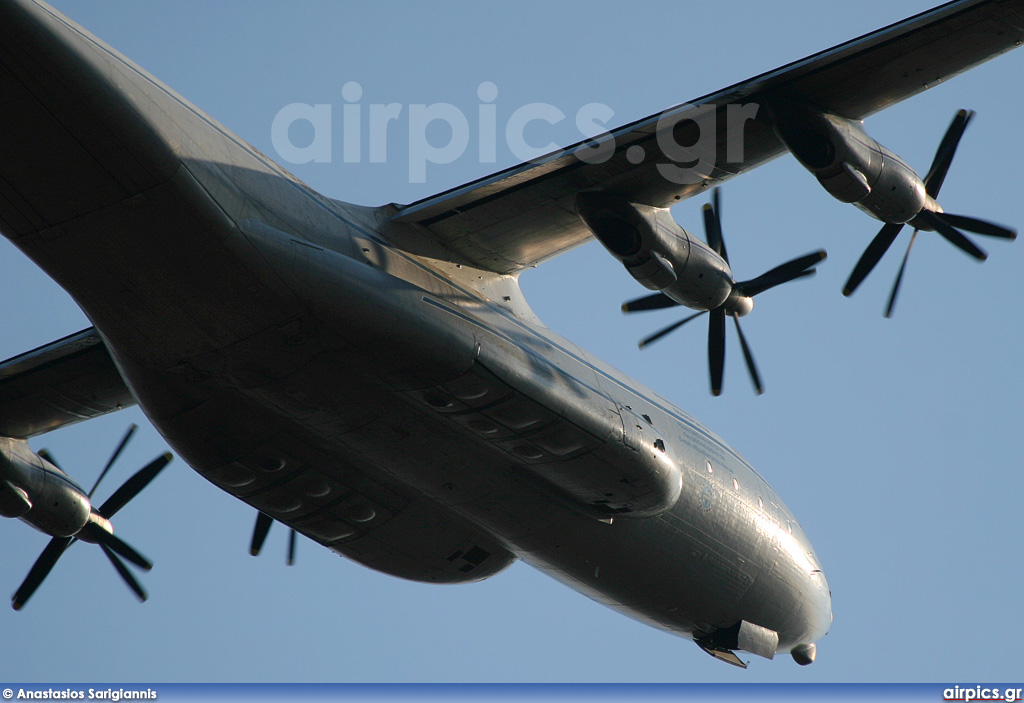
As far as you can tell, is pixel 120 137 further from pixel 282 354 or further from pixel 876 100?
pixel 876 100

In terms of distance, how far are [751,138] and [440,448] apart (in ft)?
16.3

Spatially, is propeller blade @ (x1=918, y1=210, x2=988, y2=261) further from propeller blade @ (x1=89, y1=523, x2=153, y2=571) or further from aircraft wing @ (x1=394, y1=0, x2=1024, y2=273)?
propeller blade @ (x1=89, y1=523, x2=153, y2=571)

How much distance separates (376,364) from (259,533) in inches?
273

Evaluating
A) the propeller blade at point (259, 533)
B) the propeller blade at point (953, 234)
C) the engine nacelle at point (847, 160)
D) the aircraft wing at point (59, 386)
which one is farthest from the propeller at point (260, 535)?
the propeller blade at point (953, 234)

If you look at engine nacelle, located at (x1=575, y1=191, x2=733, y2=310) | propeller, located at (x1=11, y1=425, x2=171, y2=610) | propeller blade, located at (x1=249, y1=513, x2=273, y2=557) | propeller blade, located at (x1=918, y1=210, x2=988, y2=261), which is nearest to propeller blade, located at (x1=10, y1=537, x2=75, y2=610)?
propeller, located at (x1=11, y1=425, x2=171, y2=610)

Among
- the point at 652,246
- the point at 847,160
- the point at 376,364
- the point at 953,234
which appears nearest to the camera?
the point at 376,364

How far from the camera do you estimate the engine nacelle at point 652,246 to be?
46.0 feet

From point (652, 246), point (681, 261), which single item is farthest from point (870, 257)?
point (652, 246)

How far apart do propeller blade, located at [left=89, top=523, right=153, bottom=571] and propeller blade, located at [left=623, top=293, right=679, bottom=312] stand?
27.5ft

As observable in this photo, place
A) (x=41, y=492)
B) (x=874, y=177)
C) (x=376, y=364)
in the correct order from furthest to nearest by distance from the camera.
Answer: (x=41, y=492) < (x=874, y=177) < (x=376, y=364)

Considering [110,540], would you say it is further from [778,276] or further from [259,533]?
[778,276]

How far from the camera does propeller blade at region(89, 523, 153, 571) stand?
61.1 ft

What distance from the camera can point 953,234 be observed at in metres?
14.5

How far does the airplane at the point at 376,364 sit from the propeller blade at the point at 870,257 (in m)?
0.61
